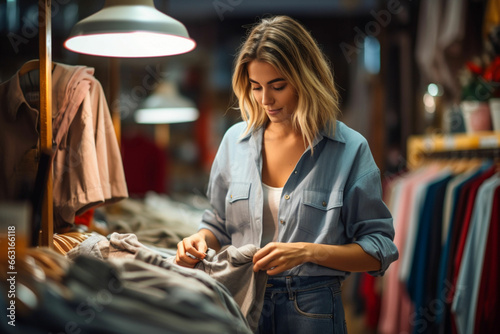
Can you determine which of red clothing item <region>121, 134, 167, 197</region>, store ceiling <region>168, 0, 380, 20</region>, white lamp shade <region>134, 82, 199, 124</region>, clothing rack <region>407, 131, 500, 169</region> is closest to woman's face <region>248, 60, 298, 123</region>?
clothing rack <region>407, 131, 500, 169</region>

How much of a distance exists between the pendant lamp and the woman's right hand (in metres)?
0.62

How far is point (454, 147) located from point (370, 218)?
195 cm

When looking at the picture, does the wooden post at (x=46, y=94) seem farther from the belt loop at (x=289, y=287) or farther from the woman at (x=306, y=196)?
the belt loop at (x=289, y=287)

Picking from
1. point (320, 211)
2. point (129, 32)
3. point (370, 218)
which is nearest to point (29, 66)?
point (129, 32)

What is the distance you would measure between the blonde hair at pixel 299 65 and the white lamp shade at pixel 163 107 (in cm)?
313

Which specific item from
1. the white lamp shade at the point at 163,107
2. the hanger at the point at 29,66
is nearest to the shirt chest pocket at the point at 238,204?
the hanger at the point at 29,66

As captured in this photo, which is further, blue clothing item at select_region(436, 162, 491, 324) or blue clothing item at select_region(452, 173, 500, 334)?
blue clothing item at select_region(436, 162, 491, 324)

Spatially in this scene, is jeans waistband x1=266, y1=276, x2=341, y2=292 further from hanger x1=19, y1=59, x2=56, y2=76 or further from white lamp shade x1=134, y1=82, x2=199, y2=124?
white lamp shade x1=134, y1=82, x2=199, y2=124

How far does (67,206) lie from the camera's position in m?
1.62

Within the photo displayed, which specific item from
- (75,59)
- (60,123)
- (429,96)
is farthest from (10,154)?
(429,96)

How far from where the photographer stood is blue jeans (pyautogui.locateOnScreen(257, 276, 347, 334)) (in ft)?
4.58

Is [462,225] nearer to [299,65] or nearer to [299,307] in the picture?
[299,307]

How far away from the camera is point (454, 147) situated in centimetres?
312

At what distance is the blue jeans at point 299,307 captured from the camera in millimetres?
1395
